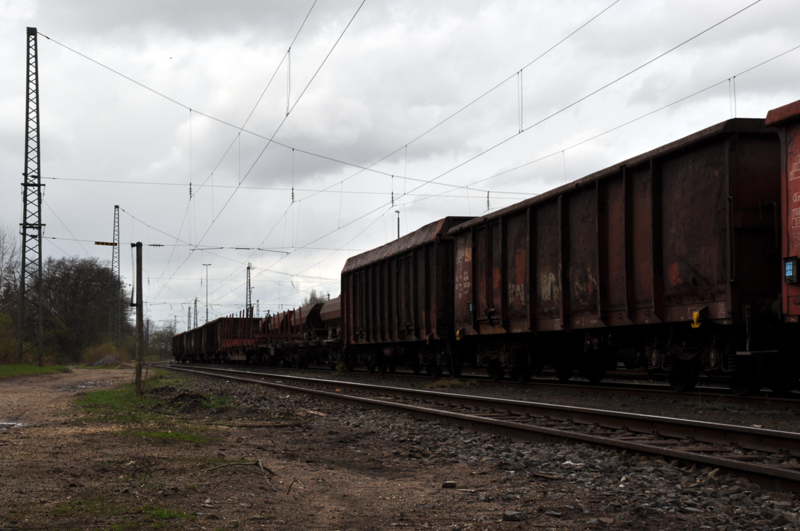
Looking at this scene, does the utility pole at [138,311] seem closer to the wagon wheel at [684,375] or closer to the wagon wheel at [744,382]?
the wagon wheel at [684,375]

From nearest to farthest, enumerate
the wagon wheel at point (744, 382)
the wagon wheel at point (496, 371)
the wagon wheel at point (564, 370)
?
the wagon wheel at point (744, 382), the wagon wheel at point (564, 370), the wagon wheel at point (496, 371)

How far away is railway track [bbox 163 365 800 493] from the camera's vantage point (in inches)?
213

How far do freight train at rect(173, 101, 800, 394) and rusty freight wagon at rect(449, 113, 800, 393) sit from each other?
22 mm

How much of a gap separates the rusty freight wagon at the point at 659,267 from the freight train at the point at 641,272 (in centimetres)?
2

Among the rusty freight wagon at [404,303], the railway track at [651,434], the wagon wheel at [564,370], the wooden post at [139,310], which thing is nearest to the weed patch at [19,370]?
the wooden post at [139,310]

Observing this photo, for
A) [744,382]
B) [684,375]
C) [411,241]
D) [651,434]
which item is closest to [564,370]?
[684,375]

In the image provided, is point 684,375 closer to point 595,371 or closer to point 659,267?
point 659,267

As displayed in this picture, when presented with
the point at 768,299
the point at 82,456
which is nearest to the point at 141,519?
the point at 82,456

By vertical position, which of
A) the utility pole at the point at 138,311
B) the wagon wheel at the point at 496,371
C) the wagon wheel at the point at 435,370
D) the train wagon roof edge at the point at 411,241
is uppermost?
the train wagon roof edge at the point at 411,241

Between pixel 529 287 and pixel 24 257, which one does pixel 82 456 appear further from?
pixel 24 257

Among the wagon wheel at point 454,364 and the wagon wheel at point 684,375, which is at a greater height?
the wagon wheel at point 684,375

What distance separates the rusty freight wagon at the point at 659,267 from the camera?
8.89 m

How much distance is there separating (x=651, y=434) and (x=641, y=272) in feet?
13.0

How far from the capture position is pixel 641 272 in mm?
10555
